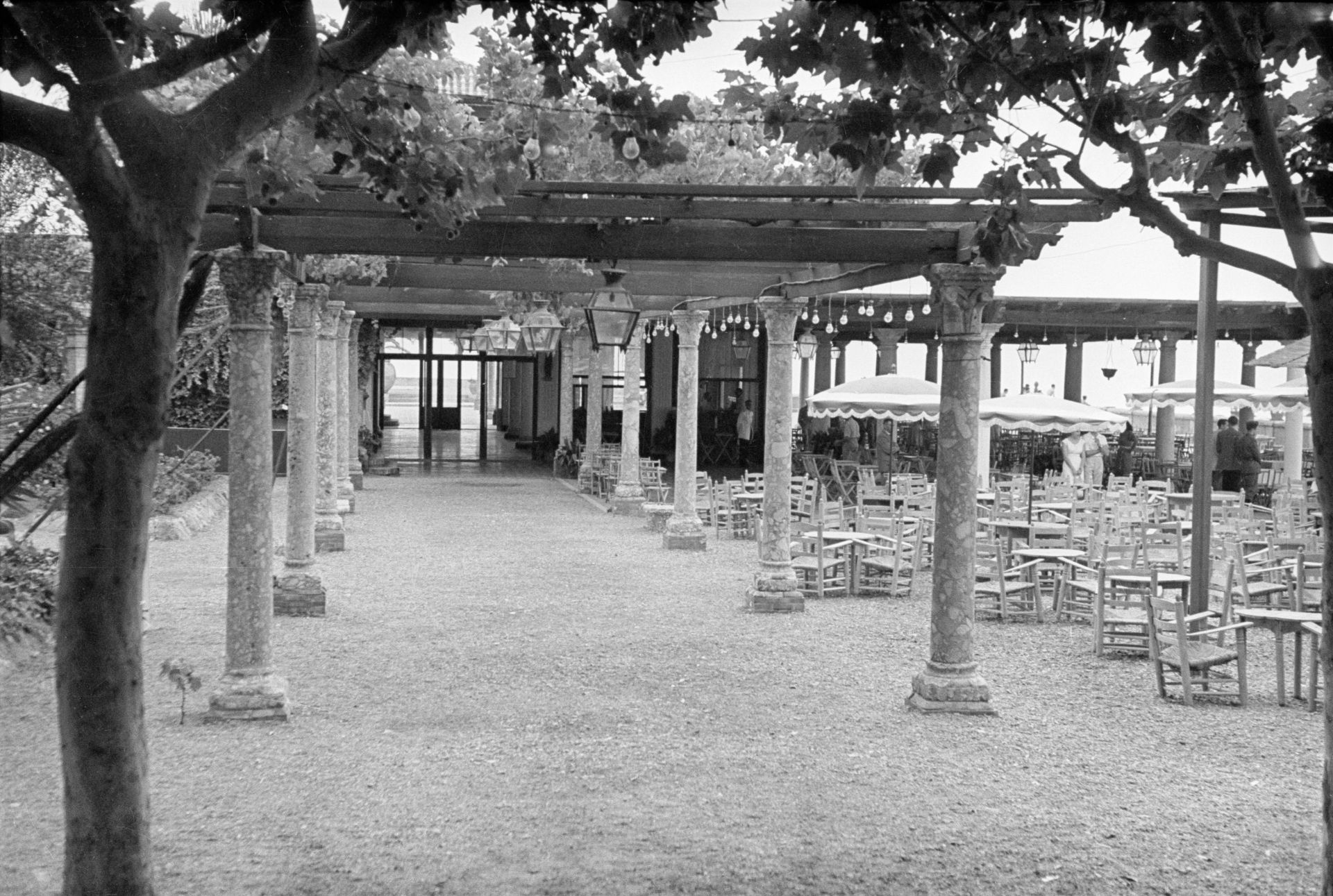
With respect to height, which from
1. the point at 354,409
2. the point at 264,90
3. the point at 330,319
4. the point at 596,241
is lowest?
the point at 354,409

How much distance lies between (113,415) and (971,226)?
5096mm

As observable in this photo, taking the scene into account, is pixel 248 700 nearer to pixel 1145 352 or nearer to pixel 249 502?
pixel 249 502

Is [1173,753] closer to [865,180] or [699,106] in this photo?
[865,180]

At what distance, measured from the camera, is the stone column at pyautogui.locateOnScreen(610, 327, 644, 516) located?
1914 cm

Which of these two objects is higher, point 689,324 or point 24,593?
point 689,324

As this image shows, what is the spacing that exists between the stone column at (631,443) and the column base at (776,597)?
23.7 feet

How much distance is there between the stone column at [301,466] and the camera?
→ 10688 mm

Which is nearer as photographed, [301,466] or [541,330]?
[301,466]

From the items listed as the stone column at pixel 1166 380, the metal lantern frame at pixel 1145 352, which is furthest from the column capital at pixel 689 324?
the stone column at pixel 1166 380

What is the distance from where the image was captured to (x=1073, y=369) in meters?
29.2

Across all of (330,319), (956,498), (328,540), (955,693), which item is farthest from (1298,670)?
(330,319)

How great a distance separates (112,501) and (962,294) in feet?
16.8

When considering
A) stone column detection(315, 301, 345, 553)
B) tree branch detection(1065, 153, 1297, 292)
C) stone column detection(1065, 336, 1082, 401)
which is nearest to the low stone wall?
stone column detection(315, 301, 345, 553)

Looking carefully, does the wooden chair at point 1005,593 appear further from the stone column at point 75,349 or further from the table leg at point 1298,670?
the stone column at point 75,349
